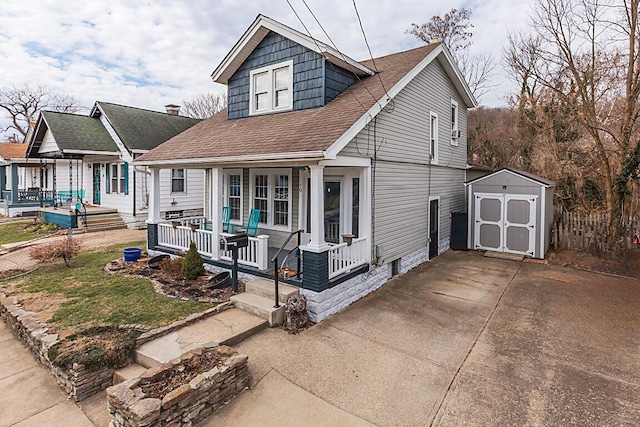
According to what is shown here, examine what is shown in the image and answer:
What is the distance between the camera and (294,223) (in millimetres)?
9664

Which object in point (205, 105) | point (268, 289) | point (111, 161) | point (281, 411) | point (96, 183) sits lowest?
point (281, 411)

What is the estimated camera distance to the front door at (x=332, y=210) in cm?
871

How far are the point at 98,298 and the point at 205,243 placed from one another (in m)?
2.55

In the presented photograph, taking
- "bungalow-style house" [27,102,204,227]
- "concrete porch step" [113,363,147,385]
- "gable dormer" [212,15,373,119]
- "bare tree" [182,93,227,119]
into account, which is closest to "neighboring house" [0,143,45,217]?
"bungalow-style house" [27,102,204,227]

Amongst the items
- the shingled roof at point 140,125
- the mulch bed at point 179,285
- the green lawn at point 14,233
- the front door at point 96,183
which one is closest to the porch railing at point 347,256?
the mulch bed at point 179,285

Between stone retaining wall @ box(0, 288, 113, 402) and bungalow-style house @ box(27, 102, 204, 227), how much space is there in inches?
380

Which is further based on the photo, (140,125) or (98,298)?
(140,125)

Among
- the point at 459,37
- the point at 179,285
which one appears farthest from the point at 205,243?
the point at 459,37

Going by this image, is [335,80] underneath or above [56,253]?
above

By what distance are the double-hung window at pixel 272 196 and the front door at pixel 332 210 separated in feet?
Result: 4.42

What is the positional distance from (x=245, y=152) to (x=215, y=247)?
2555 mm

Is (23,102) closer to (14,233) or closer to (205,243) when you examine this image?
(14,233)

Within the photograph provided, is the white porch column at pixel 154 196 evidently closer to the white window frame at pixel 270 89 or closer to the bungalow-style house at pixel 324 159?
the bungalow-style house at pixel 324 159

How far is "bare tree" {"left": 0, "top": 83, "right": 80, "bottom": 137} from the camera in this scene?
39.0m
